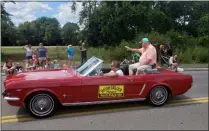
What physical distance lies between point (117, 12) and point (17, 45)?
13.0 meters

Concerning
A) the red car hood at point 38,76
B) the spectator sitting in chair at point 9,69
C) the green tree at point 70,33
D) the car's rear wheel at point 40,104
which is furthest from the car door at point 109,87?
the green tree at point 70,33

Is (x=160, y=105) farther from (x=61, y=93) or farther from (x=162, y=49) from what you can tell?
(x=162, y=49)

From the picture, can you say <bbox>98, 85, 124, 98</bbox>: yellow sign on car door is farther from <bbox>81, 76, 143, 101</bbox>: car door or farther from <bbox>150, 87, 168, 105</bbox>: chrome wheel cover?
<bbox>150, 87, 168, 105</bbox>: chrome wheel cover

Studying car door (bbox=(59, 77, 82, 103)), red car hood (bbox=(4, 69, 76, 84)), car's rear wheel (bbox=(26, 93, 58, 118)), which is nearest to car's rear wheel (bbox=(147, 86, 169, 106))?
car door (bbox=(59, 77, 82, 103))

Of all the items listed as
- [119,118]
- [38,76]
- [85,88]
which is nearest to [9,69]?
[38,76]

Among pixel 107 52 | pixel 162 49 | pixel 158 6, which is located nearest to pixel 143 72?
pixel 162 49

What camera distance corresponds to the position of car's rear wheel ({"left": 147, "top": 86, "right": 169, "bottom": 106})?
5.97 m

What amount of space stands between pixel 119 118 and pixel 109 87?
69 cm

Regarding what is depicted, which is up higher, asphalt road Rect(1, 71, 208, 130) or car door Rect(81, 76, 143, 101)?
car door Rect(81, 76, 143, 101)

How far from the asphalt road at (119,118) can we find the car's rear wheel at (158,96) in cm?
16

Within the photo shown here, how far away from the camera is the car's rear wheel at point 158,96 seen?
235 inches

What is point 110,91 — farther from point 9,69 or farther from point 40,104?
point 9,69

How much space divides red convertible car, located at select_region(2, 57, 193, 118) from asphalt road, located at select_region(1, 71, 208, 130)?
235mm

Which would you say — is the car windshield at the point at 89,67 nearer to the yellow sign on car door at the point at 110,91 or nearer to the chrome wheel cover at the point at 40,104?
the yellow sign on car door at the point at 110,91
